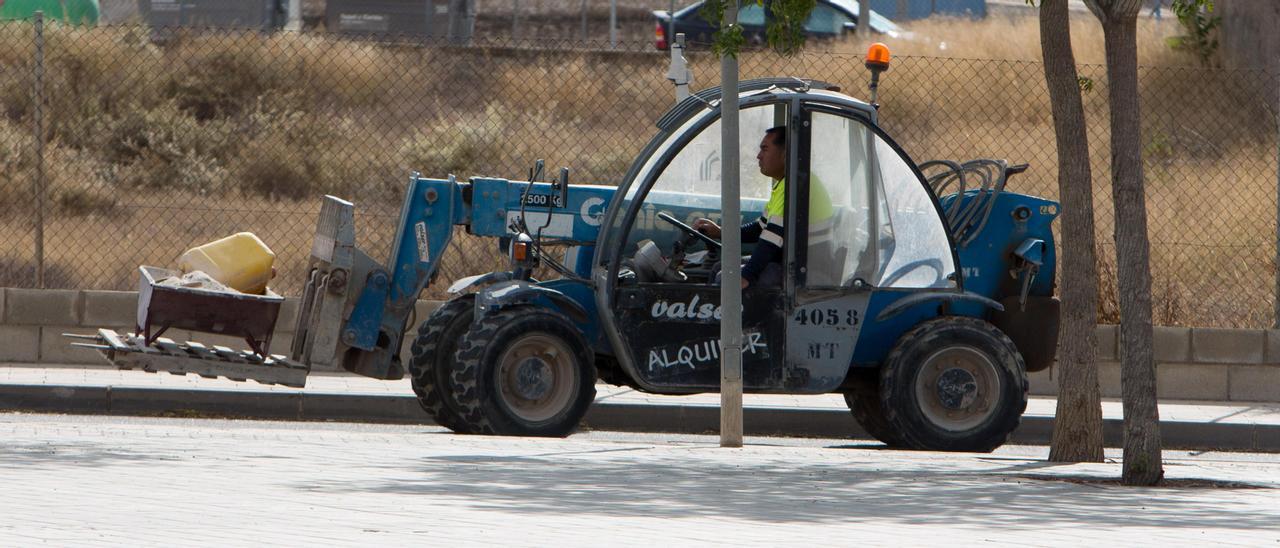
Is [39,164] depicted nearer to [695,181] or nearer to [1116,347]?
[695,181]

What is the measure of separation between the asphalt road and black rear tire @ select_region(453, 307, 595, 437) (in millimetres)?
297

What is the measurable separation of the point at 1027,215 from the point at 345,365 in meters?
4.06

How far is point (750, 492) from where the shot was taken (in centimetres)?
716

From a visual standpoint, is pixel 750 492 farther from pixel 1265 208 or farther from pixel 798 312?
pixel 1265 208

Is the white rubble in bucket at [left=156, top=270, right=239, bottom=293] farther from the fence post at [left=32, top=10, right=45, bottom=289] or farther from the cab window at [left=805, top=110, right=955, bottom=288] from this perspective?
the fence post at [left=32, top=10, right=45, bottom=289]

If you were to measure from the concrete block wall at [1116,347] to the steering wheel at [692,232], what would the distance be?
3.11 metres

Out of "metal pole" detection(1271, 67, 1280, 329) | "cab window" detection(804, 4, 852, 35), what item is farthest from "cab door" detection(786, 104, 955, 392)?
"cab window" detection(804, 4, 852, 35)

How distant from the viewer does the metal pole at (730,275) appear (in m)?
9.01

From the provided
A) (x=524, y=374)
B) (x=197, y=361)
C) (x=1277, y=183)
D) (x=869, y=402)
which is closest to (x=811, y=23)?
(x=1277, y=183)

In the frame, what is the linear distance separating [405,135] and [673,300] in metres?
8.82

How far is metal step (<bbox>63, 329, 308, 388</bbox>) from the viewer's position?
945cm

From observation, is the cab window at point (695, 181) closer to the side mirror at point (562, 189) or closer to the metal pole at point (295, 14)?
the side mirror at point (562, 189)

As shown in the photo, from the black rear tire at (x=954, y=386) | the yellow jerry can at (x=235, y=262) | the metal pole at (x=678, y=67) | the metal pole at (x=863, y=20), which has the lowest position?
the black rear tire at (x=954, y=386)

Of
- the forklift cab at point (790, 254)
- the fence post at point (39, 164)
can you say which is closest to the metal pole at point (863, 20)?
the fence post at point (39, 164)
